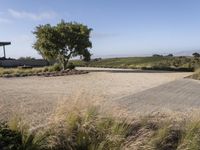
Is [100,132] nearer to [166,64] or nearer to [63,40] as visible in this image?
[63,40]

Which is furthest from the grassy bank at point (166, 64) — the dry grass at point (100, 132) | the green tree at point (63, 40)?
the dry grass at point (100, 132)

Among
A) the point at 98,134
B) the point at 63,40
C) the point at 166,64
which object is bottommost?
the point at 166,64

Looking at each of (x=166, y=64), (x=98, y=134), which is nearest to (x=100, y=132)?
(x=98, y=134)

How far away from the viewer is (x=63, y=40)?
109 feet

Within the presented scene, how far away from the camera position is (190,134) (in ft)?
22.7

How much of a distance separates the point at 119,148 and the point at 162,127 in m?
1.43

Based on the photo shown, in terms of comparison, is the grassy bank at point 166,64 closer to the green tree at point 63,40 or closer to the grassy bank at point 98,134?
the green tree at point 63,40

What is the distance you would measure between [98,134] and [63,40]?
2719 cm

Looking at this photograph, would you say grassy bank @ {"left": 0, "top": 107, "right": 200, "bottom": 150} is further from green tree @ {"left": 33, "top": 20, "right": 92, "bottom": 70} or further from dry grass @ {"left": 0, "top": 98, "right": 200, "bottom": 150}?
green tree @ {"left": 33, "top": 20, "right": 92, "bottom": 70}

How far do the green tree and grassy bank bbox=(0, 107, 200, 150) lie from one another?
85.2 ft

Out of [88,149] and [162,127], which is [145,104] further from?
[88,149]

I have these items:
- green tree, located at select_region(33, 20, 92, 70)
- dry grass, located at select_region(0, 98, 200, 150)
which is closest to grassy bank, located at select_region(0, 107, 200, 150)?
dry grass, located at select_region(0, 98, 200, 150)

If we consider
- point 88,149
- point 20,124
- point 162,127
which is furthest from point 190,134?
point 20,124

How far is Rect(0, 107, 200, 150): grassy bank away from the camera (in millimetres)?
6016
